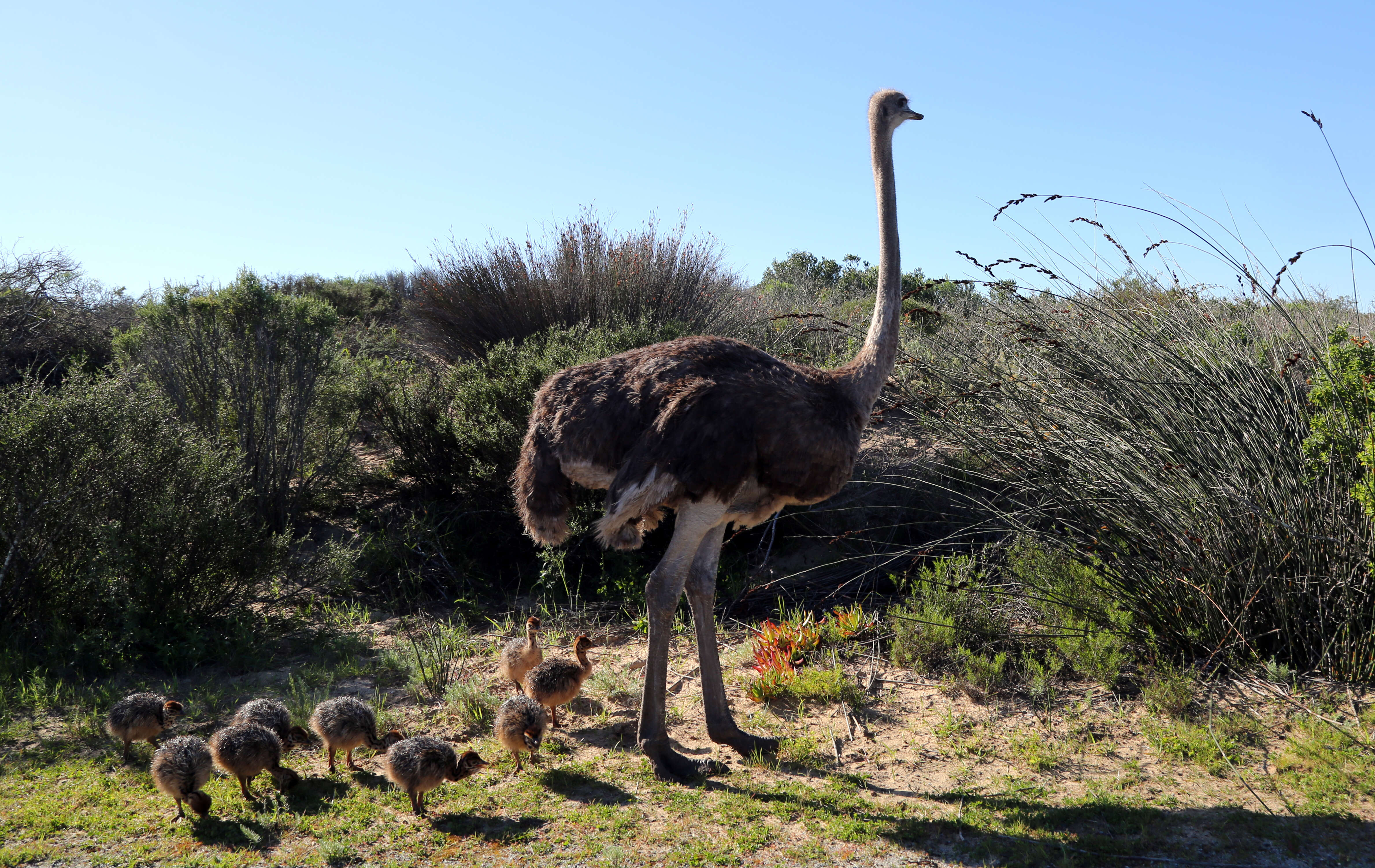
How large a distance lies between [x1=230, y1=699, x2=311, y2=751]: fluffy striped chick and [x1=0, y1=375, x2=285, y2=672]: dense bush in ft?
4.97

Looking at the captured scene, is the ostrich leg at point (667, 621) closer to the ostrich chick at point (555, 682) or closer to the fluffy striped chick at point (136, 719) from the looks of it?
the ostrich chick at point (555, 682)

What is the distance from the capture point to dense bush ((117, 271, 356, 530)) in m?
7.25

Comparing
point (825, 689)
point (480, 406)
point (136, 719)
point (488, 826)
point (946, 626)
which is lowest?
point (488, 826)

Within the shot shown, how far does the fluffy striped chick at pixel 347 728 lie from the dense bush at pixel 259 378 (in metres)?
3.60

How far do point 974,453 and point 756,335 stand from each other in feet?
14.0

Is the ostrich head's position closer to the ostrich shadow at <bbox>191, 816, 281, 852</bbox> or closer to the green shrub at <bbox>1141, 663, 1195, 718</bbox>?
the green shrub at <bbox>1141, 663, 1195, 718</bbox>

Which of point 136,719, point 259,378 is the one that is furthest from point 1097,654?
point 259,378

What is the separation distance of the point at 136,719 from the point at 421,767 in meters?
1.41

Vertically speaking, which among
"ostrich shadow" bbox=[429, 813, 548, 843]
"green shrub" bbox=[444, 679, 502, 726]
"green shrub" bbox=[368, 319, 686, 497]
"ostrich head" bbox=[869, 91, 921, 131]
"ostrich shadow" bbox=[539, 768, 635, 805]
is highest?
"ostrich head" bbox=[869, 91, 921, 131]

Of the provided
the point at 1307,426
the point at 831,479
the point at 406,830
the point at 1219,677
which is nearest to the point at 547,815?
the point at 406,830

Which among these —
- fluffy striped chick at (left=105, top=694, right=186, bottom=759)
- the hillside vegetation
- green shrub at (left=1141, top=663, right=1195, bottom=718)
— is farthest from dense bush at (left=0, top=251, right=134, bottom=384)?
green shrub at (left=1141, top=663, right=1195, bottom=718)

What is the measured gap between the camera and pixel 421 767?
11.5 feet

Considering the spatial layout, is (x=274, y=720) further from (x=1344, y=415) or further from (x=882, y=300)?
(x=1344, y=415)

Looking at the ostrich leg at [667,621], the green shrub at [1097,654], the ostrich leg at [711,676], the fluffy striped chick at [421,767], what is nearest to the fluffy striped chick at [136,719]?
the fluffy striped chick at [421,767]
